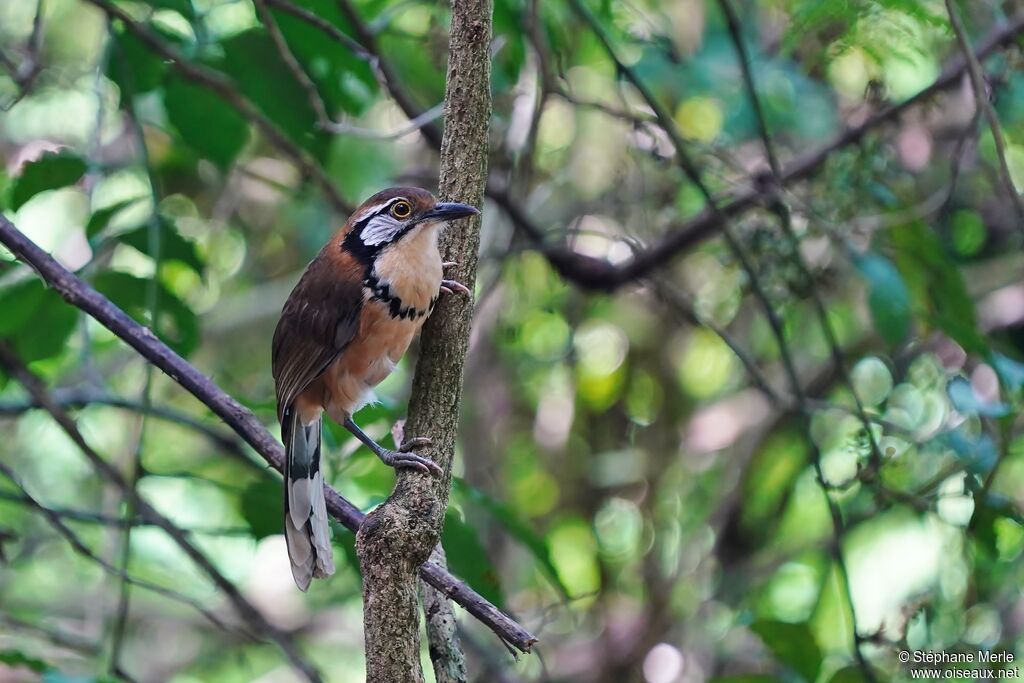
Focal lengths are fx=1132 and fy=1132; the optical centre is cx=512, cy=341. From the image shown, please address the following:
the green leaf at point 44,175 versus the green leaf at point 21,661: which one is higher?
the green leaf at point 44,175

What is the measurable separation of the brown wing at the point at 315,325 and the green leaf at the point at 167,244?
0.39m

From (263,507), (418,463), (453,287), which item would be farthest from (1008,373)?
(263,507)

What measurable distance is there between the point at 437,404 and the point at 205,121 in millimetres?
2201

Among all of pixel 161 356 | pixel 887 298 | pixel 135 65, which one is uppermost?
pixel 135 65

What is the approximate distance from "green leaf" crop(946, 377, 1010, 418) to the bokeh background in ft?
0.05

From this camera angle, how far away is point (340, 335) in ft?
12.6

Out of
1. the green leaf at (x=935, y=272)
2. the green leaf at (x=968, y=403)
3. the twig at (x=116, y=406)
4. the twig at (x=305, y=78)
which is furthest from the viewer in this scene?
the twig at (x=116, y=406)

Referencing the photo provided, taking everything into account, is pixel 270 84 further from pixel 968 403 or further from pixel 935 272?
pixel 968 403

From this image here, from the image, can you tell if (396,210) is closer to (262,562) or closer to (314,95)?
(314,95)

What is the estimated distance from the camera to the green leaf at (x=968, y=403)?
3600mm

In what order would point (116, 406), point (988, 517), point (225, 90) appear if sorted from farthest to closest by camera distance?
point (116, 406), point (225, 90), point (988, 517)

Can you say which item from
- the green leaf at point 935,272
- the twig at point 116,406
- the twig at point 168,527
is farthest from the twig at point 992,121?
the twig at point 116,406

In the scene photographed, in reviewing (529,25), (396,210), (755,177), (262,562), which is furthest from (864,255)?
(262,562)

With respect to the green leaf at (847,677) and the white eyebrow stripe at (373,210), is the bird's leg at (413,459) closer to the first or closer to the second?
the white eyebrow stripe at (373,210)
